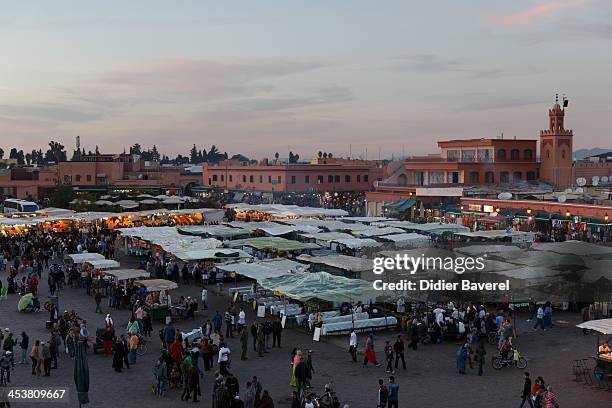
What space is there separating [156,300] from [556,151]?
4407 cm

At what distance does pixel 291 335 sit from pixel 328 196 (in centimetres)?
4634

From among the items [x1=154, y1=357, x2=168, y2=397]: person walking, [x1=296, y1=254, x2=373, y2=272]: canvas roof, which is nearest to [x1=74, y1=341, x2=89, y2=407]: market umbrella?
[x1=154, y1=357, x2=168, y2=397]: person walking

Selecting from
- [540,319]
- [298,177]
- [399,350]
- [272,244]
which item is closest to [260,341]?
[399,350]

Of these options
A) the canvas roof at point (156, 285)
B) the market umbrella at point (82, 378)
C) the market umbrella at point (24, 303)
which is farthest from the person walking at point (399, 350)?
the market umbrella at point (24, 303)

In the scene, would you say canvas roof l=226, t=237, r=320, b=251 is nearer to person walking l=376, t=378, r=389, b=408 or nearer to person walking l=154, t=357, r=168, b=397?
person walking l=154, t=357, r=168, b=397

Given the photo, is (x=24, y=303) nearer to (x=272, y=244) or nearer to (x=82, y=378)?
(x=272, y=244)

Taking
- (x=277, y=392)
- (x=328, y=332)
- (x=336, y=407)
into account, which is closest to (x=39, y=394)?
(x=277, y=392)

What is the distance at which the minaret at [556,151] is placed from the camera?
55781 millimetres

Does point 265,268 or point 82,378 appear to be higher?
point 265,268

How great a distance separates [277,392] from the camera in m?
13.0

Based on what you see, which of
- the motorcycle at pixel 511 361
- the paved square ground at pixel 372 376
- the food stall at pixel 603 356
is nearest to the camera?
the paved square ground at pixel 372 376

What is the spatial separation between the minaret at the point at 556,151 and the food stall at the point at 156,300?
42.2 metres

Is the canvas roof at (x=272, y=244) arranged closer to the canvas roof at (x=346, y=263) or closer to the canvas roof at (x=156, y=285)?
the canvas roof at (x=346, y=263)

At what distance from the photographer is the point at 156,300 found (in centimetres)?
1962
